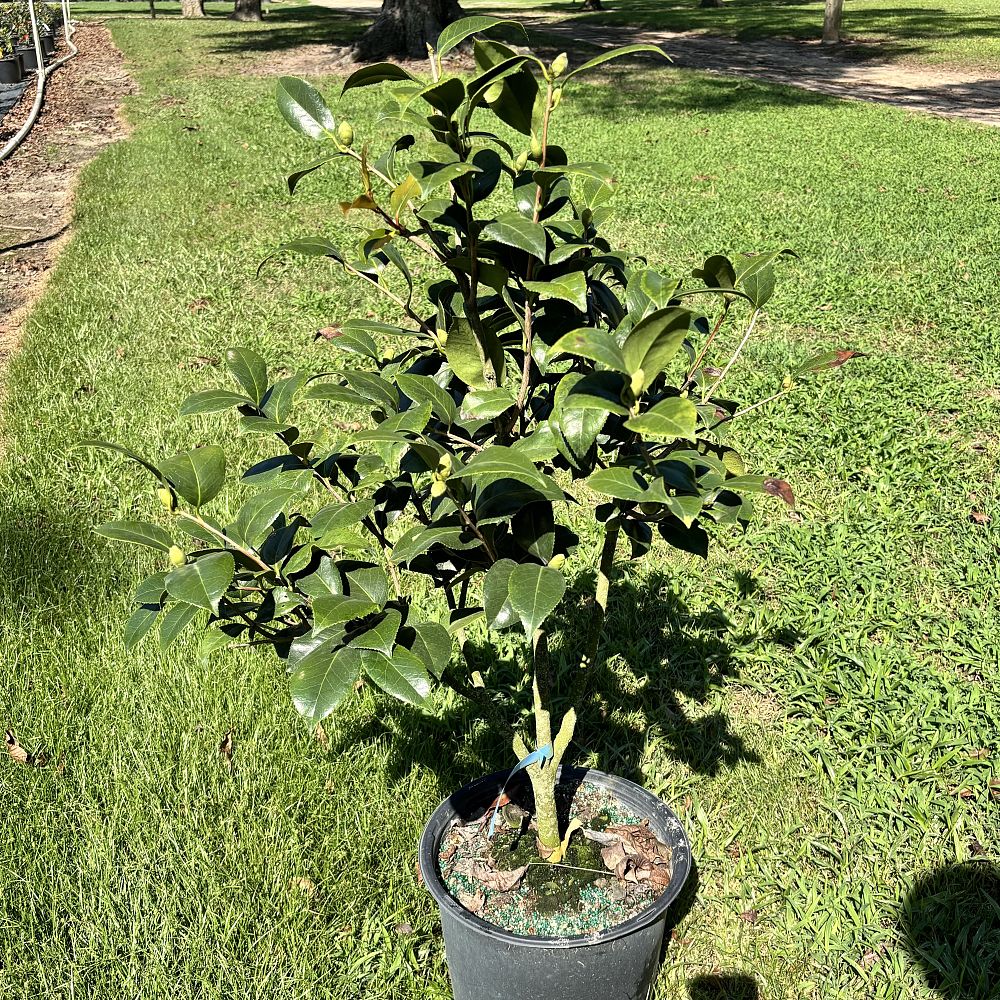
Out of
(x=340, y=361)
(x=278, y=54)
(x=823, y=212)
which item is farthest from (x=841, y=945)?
(x=278, y=54)

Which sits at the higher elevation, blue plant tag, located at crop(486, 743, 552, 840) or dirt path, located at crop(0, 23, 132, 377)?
blue plant tag, located at crop(486, 743, 552, 840)

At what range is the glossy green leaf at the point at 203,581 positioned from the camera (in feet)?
4.71

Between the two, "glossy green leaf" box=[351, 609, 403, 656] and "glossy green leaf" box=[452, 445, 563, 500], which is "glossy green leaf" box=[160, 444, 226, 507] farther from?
"glossy green leaf" box=[452, 445, 563, 500]

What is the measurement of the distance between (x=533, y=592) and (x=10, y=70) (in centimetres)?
1793

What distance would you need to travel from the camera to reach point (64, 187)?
30.2 ft

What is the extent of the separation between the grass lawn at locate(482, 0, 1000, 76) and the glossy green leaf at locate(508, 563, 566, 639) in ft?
52.1

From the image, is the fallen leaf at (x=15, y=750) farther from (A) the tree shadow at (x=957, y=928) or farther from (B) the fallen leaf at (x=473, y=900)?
(A) the tree shadow at (x=957, y=928)

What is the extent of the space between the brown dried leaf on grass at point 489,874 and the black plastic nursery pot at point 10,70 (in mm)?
17541

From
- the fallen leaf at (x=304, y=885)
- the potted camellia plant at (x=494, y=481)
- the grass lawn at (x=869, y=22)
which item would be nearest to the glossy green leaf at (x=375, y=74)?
the potted camellia plant at (x=494, y=481)

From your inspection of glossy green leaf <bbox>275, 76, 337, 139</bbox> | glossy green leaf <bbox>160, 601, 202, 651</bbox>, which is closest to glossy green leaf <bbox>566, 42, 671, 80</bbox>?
glossy green leaf <bbox>275, 76, 337, 139</bbox>

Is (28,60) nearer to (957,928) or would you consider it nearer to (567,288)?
(567,288)

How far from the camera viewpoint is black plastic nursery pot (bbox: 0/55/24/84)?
1602cm

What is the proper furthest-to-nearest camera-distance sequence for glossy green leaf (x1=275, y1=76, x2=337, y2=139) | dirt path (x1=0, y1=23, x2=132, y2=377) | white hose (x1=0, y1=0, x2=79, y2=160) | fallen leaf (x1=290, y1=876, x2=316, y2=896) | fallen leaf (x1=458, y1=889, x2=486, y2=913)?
white hose (x1=0, y1=0, x2=79, y2=160)
dirt path (x1=0, y1=23, x2=132, y2=377)
fallen leaf (x1=290, y1=876, x2=316, y2=896)
fallen leaf (x1=458, y1=889, x2=486, y2=913)
glossy green leaf (x1=275, y1=76, x2=337, y2=139)

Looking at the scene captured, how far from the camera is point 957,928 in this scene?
93.4 inches
